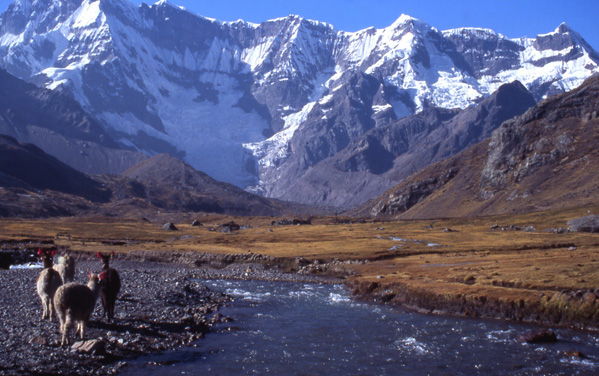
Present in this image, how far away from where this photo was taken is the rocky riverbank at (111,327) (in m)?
28.9

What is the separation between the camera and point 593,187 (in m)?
182

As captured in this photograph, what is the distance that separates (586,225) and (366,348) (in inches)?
3958

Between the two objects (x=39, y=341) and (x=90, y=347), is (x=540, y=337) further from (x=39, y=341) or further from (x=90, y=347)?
(x=39, y=341)

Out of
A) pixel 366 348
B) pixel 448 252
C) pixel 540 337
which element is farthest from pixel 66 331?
pixel 448 252

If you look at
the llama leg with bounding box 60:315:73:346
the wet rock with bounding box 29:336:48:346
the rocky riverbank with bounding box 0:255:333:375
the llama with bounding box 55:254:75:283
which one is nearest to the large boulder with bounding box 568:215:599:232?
the rocky riverbank with bounding box 0:255:333:375

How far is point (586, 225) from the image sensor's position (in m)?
122

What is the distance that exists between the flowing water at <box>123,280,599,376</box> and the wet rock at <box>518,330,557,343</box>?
54 centimetres

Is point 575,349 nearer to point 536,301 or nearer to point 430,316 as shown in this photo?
point 536,301

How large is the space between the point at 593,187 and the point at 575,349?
16254 centimetres

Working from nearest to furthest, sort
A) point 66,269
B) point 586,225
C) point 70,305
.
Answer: point 70,305 < point 66,269 < point 586,225

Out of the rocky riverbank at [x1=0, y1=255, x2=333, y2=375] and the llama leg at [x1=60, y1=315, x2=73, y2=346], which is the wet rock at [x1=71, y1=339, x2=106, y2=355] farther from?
the llama leg at [x1=60, y1=315, x2=73, y2=346]

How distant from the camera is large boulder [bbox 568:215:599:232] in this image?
398ft

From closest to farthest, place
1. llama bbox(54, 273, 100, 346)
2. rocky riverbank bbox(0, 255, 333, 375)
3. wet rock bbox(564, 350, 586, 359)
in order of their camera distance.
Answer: rocky riverbank bbox(0, 255, 333, 375) → llama bbox(54, 273, 100, 346) → wet rock bbox(564, 350, 586, 359)

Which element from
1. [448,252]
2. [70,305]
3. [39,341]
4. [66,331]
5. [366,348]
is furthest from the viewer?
[448,252]
